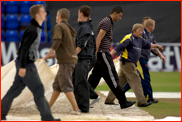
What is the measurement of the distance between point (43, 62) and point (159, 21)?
1513 centimetres

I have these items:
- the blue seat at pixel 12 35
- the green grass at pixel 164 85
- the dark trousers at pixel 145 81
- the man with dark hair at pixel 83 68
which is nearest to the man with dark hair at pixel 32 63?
the man with dark hair at pixel 83 68

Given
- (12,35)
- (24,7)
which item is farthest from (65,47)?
(24,7)

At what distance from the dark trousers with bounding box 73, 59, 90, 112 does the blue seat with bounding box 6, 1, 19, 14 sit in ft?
52.9

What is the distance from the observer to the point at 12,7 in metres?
20.5

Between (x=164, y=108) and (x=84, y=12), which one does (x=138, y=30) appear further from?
(x=164, y=108)

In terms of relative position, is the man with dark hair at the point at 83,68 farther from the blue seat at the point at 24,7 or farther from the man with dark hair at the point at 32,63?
the blue seat at the point at 24,7

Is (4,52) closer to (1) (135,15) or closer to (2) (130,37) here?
(1) (135,15)

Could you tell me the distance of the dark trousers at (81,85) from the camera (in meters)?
5.36

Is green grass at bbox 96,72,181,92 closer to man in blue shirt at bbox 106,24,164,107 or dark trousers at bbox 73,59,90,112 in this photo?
man in blue shirt at bbox 106,24,164,107

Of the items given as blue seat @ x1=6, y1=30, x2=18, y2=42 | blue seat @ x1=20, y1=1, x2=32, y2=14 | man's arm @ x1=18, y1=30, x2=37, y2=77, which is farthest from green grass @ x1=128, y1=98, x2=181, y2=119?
blue seat @ x1=20, y1=1, x2=32, y2=14

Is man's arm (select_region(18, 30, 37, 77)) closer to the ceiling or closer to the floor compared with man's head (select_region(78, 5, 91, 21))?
closer to the floor

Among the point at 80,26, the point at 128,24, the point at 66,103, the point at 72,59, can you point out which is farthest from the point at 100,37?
the point at 128,24

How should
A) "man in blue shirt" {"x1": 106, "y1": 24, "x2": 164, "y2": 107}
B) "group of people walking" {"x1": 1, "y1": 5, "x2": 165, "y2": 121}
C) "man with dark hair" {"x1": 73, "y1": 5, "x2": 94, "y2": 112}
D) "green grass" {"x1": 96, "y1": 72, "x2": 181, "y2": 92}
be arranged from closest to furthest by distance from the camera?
1. "group of people walking" {"x1": 1, "y1": 5, "x2": 165, "y2": 121}
2. "man with dark hair" {"x1": 73, "y1": 5, "x2": 94, "y2": 112}
3. "man in blue shirt" {"x1": 106, "y1": 24, "x2": 164, "y2": 107}
4. "green grass" {"x1": 96, "y1": 72, "x2": 181, "y2": 92}

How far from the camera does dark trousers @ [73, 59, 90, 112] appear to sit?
5.36 metres
